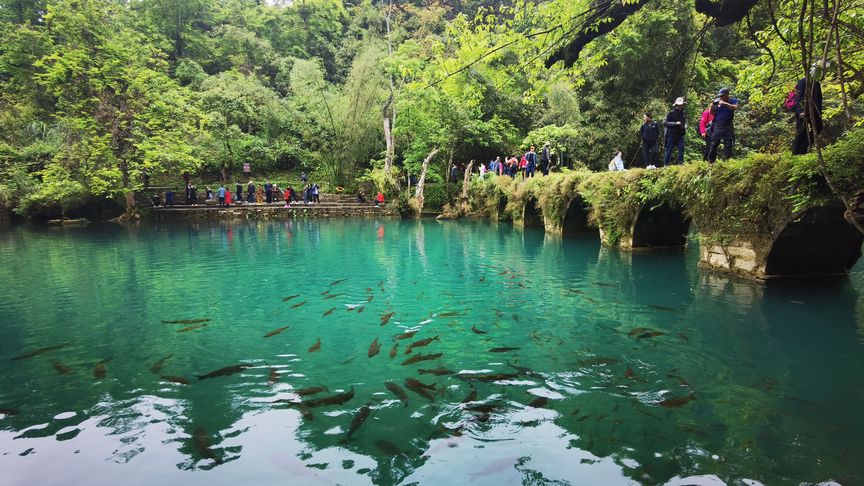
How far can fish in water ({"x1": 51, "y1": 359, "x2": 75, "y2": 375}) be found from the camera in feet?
16.9

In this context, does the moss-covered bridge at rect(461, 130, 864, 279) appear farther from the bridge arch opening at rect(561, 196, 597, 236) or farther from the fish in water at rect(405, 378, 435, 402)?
the fish in water at rect(405, 378, 435, 402)

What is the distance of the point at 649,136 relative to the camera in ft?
40.0

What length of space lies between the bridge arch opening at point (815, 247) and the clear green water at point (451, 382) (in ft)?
1.45

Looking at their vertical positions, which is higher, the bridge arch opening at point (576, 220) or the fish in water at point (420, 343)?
the bridge arch opening at point (576, 220)

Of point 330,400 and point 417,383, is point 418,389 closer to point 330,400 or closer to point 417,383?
point 417,383

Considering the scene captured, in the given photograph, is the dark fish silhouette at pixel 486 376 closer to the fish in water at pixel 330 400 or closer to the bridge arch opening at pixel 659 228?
the fish in water at pixel 330 400

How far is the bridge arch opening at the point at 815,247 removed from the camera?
7797 mm

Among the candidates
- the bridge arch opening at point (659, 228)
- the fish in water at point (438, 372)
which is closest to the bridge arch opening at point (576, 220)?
the bridge arch opening at point (659, 228)

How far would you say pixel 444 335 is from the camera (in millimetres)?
6336

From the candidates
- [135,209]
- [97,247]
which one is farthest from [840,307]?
[135,209]

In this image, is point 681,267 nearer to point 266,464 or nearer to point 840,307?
point 840,307

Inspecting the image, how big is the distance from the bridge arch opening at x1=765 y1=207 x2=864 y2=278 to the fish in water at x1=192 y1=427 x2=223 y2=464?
9.08 metres

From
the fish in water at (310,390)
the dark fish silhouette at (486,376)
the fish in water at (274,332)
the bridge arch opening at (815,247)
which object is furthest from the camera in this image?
the bridge arch opening at (815,247)

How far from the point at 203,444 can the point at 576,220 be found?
17520mm
